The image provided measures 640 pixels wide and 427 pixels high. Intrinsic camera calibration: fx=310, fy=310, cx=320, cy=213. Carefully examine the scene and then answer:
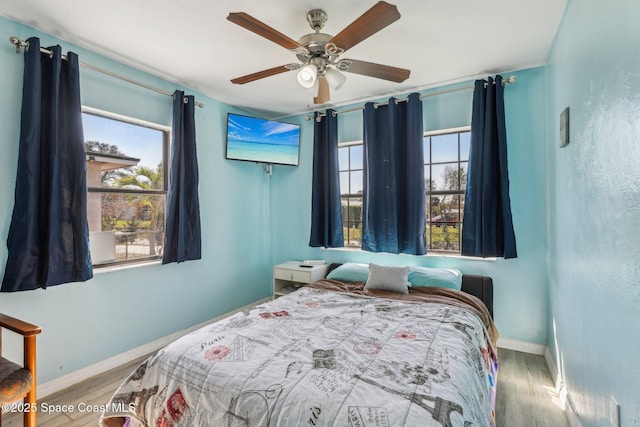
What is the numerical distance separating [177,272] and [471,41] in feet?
10.9

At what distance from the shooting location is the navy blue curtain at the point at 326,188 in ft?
11.9

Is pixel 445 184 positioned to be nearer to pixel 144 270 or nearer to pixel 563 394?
pixel 563 394

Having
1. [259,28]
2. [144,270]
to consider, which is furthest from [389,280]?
[144,270]

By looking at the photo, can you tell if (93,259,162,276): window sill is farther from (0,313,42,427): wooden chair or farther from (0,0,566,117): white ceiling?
(0,0,566,117): white ceiling

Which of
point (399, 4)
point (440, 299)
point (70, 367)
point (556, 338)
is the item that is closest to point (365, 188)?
point (440, 299)

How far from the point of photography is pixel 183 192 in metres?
3.04

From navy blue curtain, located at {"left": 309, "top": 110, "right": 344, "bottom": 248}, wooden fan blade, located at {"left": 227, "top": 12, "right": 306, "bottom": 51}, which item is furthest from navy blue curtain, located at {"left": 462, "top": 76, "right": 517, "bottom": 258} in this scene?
wooden fan blade, located at {"left": 227, "top": 12, "right": 306, "bottom": 51}

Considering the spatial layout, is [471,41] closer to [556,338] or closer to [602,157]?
[602,157]

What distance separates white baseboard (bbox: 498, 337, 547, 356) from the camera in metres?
2.78

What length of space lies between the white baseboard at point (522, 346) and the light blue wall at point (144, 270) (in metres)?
2.79

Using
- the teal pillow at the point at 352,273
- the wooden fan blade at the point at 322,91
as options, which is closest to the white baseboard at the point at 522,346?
the teal pillow at the point at 352,273

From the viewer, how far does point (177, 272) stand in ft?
10.3

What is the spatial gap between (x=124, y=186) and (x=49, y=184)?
0.65 metres

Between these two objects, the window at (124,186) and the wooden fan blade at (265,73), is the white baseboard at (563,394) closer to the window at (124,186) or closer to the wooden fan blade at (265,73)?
the wooden fan blade at (265,73)
